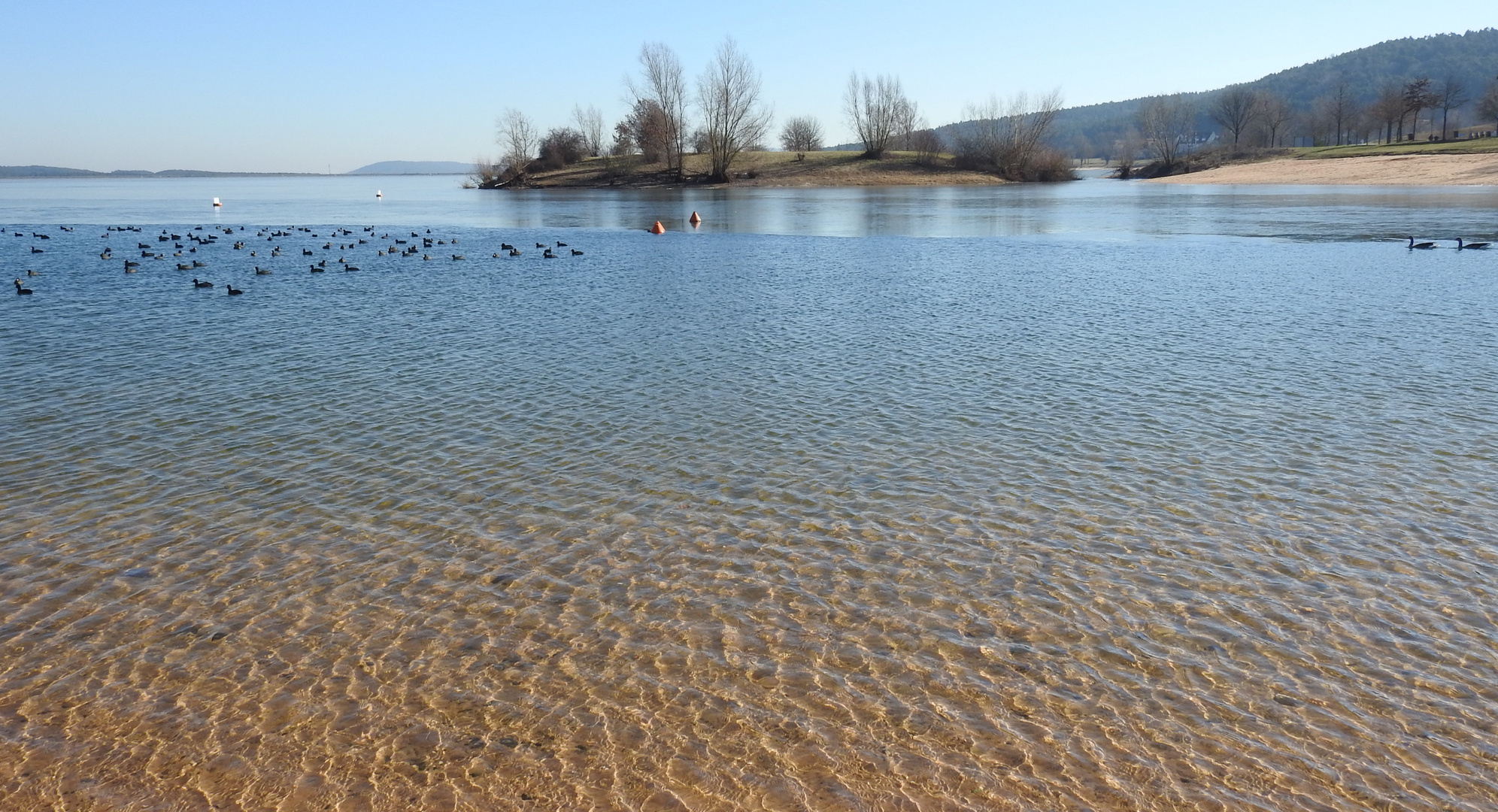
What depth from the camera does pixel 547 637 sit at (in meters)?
6.21

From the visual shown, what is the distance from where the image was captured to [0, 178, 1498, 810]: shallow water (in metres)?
4.91

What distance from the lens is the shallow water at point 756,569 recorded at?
4.91 metres

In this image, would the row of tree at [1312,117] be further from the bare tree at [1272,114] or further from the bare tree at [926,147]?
the bare tree at [926,147]

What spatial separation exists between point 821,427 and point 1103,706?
6.04 meters

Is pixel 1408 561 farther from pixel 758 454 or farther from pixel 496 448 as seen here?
pixel 496 448

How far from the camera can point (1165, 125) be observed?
431ft

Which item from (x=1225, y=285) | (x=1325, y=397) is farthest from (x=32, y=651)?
(x=1225, y=285)

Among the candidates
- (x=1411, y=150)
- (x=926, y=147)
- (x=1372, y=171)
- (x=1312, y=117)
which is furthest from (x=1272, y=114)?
(x=1372, y=171)

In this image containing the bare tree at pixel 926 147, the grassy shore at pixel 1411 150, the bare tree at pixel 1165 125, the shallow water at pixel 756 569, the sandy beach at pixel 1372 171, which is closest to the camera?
the shallow water at pixel 756 569

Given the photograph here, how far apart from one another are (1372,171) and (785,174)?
5454cm

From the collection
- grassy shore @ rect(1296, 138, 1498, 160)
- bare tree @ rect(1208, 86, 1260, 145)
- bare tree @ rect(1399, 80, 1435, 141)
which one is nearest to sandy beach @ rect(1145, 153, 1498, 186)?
grassy shore @ rect(1296, 138, 1498, 160)

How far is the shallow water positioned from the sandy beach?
67.8 m

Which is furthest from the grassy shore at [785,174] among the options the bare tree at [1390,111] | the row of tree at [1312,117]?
the bare tree at [1390,111]

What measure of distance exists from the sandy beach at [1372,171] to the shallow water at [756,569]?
222ft
